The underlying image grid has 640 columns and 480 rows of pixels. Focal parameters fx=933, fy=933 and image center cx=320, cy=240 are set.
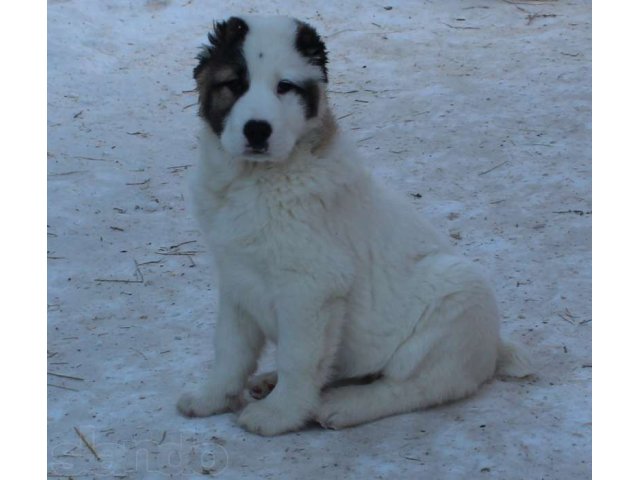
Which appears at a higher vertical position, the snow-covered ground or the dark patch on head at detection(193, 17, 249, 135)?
the dark patch on head at detection(193, 17, 249, 135)

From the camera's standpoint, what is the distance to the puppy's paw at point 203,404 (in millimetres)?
4277

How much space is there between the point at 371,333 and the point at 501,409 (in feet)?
2.25

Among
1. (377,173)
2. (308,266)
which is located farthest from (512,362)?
(377,173)

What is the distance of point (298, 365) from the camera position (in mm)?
4023

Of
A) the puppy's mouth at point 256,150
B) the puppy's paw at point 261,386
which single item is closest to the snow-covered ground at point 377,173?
the puppy's paw at point 261,386

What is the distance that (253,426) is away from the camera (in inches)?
161

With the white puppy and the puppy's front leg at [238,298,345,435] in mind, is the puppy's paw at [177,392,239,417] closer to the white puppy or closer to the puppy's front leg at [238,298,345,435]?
the white puppy

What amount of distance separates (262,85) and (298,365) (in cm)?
120

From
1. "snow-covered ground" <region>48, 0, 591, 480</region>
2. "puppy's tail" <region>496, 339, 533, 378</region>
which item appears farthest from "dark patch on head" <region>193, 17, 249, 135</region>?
"puppy's tail" <region>496, 339, 533, 378</region>

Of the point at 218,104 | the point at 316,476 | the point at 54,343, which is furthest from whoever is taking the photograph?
the point at 54,343

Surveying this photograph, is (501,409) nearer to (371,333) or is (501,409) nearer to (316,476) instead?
(371,333)

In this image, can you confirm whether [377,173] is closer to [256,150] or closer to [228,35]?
[228,35]

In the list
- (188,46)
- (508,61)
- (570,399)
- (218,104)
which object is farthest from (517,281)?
(188,46)

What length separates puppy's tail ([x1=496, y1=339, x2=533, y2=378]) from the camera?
4617 millimetres
